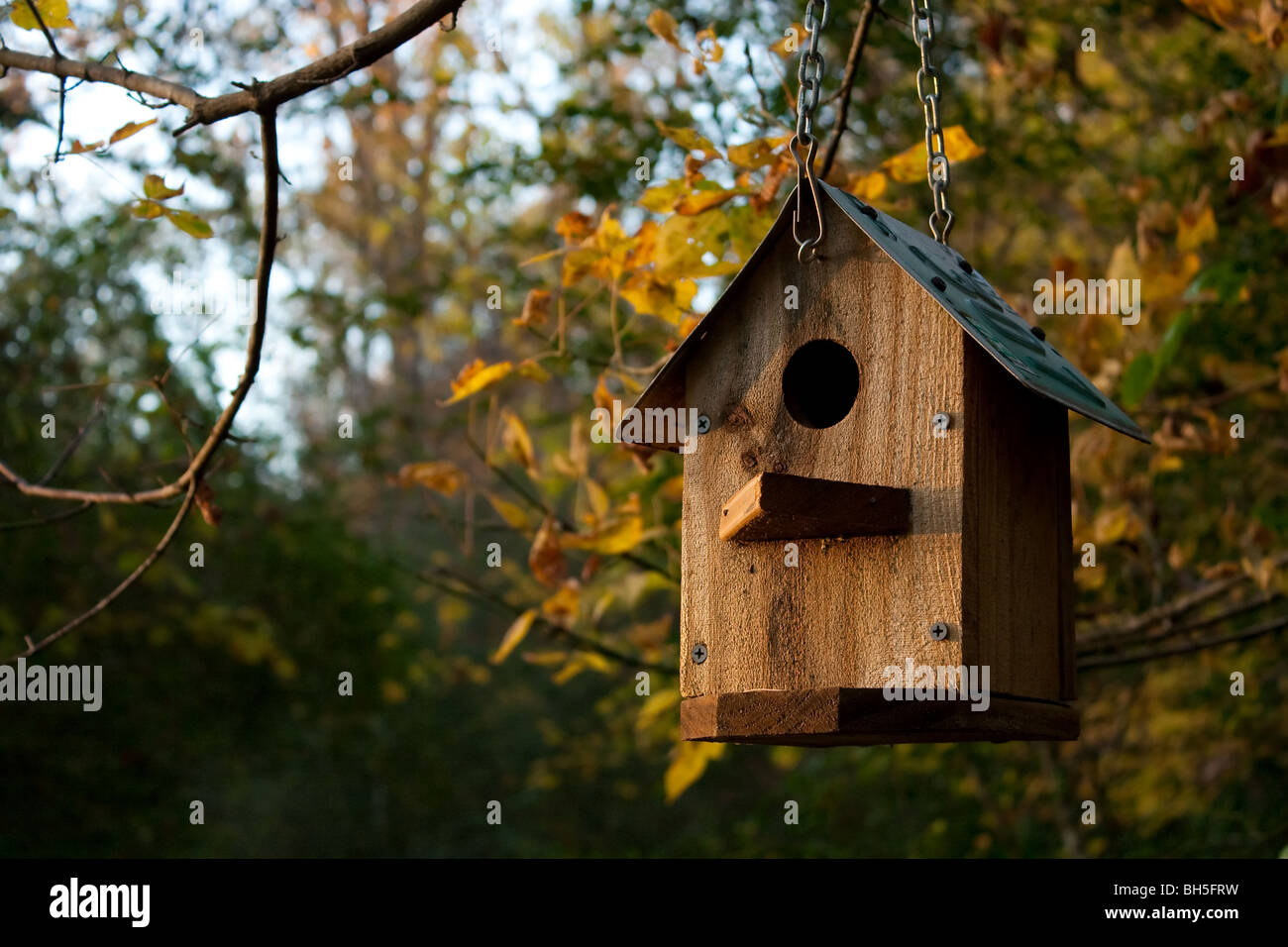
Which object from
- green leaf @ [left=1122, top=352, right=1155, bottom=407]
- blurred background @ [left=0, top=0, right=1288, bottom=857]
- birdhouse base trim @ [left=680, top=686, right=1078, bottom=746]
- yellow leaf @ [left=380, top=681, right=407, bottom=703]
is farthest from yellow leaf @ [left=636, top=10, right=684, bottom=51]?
yellow leaf @ [left=380, top=681, right=407, bottom=703]

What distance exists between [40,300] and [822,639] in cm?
567

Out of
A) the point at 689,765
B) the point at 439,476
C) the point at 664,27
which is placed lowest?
the point at 689,765

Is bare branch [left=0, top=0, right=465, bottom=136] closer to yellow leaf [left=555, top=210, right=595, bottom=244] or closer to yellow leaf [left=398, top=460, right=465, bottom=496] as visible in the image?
yellow leaf [left=555, top=210, right=595, bottom=244]

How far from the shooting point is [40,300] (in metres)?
6.74

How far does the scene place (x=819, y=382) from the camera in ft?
8.71

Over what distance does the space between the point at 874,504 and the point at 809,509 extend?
0.14 meters

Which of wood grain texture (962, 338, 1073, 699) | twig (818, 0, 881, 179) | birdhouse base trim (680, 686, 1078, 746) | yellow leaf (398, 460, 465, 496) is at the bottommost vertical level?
birdhouse base trim (680, 686, 1078, 746)

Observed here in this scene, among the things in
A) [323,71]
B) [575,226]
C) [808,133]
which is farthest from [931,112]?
[323,71]

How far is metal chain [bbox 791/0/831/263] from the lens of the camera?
87.0 inches

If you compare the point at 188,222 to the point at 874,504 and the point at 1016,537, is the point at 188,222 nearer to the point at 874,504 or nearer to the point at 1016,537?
the point at 874,504

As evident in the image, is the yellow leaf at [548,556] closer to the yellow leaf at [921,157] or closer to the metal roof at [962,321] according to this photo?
the metal roof at [962,321]

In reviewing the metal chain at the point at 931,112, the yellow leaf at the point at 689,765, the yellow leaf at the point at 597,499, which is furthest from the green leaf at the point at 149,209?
the yellow leaf at the point at 689,765

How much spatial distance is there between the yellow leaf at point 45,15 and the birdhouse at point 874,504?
1285mm

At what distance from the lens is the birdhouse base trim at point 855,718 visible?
6.79 feet
